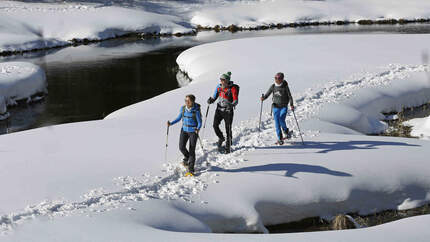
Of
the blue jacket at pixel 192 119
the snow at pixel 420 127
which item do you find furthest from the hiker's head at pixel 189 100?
the snow at pixel 420 127

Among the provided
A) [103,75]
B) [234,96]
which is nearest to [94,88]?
[103,75]

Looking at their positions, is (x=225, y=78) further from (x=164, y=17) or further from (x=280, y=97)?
(x=164, y=17)

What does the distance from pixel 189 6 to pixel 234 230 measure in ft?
205

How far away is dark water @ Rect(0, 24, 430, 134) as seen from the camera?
2364 cm

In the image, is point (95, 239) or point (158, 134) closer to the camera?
point (95, 239)

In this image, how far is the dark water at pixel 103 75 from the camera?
931 inches

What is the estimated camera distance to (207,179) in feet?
38.7

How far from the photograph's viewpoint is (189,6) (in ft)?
229

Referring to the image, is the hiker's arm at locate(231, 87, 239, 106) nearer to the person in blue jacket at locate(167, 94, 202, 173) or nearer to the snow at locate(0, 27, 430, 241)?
the snow at locate(0, 27, 430, 241)

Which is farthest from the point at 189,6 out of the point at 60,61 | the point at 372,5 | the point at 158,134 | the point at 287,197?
the point at 287,197

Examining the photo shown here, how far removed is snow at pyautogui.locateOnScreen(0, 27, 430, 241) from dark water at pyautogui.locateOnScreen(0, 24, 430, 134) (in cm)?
580

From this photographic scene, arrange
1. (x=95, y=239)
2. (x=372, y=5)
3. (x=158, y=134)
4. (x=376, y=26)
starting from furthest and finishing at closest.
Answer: (x=372, y=5) → (x=376, y=26) → (x=158, y=134) → (x=95, y=239)

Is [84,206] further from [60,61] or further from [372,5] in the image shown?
[372,5]

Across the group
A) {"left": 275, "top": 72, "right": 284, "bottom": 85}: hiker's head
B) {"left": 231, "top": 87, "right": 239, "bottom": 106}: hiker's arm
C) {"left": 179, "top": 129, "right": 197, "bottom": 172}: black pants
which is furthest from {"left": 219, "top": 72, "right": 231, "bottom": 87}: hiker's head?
{"left": 179, "top": 129, "right": 197, "bottom": 172}: black pants
